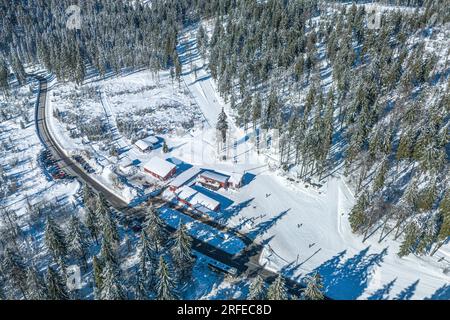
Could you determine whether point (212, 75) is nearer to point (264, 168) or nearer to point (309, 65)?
point (309, 65)

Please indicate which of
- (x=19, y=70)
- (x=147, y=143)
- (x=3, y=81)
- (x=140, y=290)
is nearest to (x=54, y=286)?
(x=140, y=290)

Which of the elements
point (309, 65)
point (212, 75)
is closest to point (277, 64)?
point (309, 65)

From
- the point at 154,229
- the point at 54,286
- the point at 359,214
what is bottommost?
the point at 359,214

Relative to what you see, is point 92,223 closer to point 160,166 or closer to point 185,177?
point 160,166

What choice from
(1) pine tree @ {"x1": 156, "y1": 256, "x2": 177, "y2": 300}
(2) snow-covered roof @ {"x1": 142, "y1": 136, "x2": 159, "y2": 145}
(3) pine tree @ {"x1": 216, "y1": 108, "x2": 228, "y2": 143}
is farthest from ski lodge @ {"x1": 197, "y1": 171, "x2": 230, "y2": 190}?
(1) pine tree @ {"x1": 156, "y1": 256, "x2": 177, "y2": 300}

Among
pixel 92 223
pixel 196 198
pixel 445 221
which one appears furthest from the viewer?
pixel 196 198

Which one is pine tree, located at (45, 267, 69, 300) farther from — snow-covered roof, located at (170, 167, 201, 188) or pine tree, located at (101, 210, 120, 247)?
snow-covered roof, located at (170, 167, 201, 188)

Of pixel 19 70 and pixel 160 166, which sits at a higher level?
pixel 19 70
